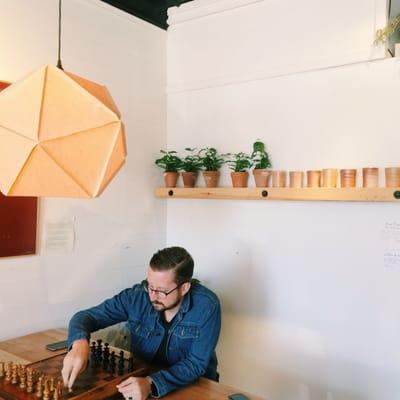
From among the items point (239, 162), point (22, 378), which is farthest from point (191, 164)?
point (22, 378)

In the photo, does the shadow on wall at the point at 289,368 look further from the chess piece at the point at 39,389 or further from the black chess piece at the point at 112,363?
the chess piece at the point at 39,389

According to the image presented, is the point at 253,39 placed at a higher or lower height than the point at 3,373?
higher

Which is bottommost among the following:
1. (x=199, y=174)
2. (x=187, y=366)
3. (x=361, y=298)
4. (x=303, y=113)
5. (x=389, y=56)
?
(x=187, y=366)

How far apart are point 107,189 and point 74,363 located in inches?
50.6

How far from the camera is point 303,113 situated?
249cm

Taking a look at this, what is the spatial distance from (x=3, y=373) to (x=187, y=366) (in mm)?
691

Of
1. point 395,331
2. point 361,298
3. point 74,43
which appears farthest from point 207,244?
point 74,43

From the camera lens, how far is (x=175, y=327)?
1907 millimetres

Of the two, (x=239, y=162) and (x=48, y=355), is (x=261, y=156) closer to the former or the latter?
(x=239, y=162)

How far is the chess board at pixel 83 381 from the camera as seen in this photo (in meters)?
1.46

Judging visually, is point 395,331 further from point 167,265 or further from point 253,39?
point 253,39

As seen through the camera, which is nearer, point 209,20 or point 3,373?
point 3,373

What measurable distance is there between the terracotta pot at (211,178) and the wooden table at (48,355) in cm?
123

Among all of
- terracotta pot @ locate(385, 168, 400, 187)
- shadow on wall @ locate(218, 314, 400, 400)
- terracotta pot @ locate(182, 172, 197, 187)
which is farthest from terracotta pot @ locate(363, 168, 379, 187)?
terracotta pot @ locate(182, 172, 197, 187)
